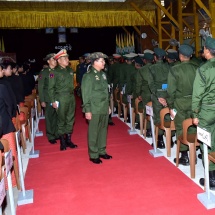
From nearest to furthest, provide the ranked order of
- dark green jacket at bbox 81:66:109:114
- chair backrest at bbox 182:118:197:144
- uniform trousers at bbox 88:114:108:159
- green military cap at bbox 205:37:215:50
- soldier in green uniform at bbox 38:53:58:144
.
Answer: green military cap at bbox 205:37:215:50, chair backrest at bbox 182:118:197:144, dark green jacket at bbox 81:66:109:114, uniform trousers at bbox 88:114:108:159, soldier in green uniform at bbox 38:53:58:144

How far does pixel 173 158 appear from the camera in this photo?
4098 millimetres

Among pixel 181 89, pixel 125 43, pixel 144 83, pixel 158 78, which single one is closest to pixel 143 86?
pixel 144 83

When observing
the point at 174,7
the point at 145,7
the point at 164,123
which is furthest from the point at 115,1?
the point at 164,123

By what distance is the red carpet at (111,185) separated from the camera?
282 centimetres

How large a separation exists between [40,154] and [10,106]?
1642mm

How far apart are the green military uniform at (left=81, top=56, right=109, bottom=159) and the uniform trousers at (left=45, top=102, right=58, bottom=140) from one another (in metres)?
1.38

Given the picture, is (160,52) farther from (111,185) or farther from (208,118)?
(111,185)

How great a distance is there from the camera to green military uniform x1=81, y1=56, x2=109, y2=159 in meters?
3.91

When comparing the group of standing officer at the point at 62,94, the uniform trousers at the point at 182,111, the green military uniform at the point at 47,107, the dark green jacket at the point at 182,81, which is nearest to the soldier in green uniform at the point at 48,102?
the green military uniform at the point at 47,107

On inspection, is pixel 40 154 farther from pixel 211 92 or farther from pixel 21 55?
pixel 21 55

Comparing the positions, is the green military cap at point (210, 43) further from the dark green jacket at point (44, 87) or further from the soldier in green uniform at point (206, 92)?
the dark green jacket at point (44, 87)

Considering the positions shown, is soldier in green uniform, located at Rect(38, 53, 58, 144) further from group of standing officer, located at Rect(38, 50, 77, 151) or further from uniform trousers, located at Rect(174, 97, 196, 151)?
uniform trousers, located at Rect(174, 97, 196, 151)

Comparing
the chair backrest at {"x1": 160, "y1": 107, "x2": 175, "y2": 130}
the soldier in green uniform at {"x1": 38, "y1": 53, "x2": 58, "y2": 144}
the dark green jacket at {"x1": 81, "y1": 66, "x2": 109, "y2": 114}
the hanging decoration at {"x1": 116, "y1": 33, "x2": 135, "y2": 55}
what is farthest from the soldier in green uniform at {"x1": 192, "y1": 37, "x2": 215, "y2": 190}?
the hanging decoration at {"x1": 116, "y1": 33, "x2": 135, "y2": 55}

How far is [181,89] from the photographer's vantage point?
3.60 m
